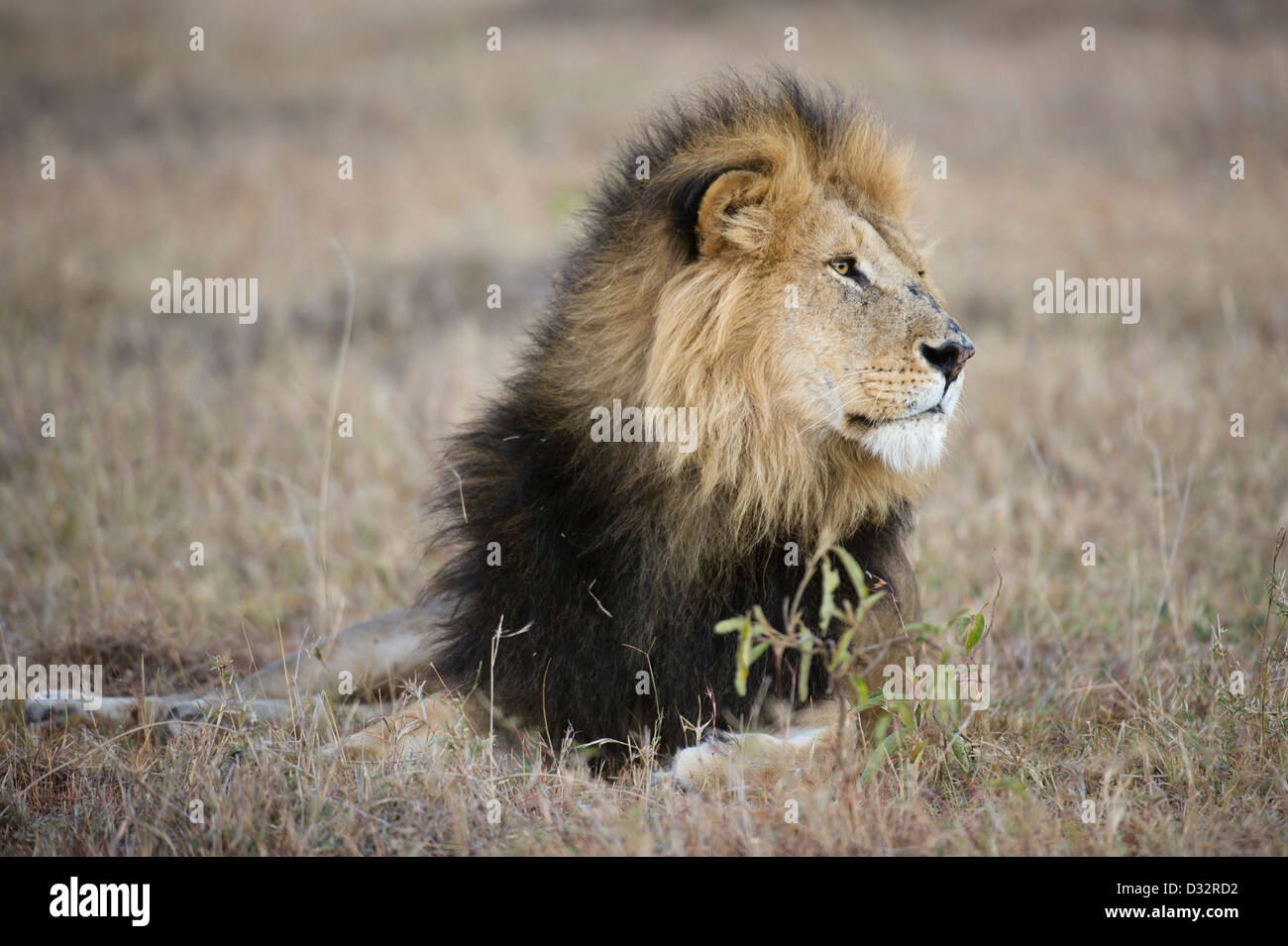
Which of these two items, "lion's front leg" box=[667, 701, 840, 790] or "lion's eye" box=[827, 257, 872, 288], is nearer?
"lion's front leg" box=[667, 701, 840, 790]

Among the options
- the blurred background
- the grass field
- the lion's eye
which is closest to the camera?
the grass field

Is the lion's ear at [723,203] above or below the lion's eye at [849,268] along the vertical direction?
above

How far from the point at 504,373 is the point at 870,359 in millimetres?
4753

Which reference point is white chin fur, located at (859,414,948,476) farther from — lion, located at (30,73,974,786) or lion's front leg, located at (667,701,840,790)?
lion's front leg, located at (667,701,840,790)

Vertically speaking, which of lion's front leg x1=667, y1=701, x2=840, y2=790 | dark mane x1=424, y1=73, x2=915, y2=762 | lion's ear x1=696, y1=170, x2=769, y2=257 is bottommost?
lion's front leg x1=667, y1=701, x2=840, y2=790

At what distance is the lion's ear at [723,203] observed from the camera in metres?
3.69

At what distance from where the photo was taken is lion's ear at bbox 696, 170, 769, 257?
3.69 m

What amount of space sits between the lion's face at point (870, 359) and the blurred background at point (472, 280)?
1125 mm

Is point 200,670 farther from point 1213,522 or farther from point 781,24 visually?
point 781,24

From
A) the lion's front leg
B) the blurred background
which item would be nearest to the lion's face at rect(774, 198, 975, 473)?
the lion's front leg

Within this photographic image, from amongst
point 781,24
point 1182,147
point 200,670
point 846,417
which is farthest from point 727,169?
point 781,24

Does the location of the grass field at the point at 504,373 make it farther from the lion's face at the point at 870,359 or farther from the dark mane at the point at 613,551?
the lion's face at the point at 870,359

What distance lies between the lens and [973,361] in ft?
30.1

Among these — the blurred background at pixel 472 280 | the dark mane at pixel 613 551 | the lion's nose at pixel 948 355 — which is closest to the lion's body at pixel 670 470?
the dark mane at pixel 613 551
